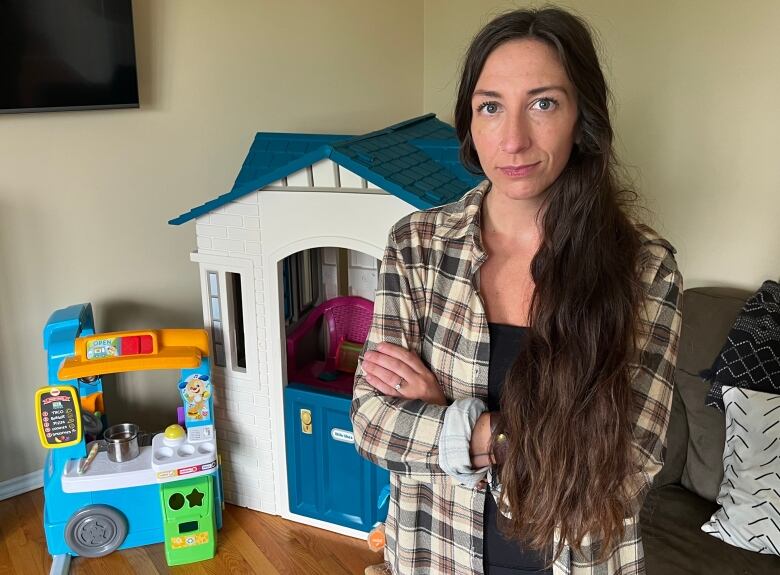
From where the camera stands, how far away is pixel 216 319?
2.20 meters

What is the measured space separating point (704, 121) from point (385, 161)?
0.96 m

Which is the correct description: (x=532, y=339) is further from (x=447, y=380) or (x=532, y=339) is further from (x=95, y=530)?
(x=95, y=530)

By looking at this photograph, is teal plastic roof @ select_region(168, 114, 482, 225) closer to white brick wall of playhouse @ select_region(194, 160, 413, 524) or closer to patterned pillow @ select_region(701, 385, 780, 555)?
white brick wall of playhouse @ select_region(194, 160, 413, 524)

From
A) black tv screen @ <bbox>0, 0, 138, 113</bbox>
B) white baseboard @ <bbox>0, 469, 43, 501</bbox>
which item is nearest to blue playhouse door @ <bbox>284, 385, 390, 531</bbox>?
white baseboard @ <bbox>0, 469, 43, 501</bbox>

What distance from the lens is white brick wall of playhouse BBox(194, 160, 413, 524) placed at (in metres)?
1.92

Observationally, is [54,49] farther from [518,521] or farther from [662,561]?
[662,561]

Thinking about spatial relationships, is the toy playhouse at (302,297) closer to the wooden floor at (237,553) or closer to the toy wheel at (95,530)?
the wooden floor at (237,553)

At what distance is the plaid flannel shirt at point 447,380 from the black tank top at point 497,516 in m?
0.01

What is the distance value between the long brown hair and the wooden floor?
1229 mm

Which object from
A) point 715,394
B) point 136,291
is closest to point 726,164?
point 715,394

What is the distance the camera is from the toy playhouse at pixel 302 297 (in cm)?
192

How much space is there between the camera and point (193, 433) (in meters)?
2.09

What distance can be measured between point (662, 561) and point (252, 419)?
1248mm

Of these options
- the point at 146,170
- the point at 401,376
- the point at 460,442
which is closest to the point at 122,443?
the point at 146,170
